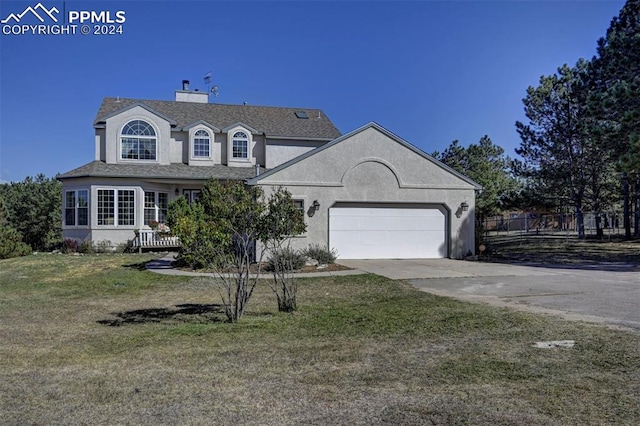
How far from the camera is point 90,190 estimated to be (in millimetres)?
22062

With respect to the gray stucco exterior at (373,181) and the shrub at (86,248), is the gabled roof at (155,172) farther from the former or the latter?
the gray stucco exterior at (373,181)

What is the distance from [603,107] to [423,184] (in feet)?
22.5

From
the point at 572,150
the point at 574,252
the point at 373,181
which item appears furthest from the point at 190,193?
the point at 572,150

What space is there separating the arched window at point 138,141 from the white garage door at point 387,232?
35.2 ft

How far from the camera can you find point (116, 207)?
22.4 meters

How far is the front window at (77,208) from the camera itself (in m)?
22.4

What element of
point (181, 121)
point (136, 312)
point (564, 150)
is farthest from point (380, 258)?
point (564, 150)

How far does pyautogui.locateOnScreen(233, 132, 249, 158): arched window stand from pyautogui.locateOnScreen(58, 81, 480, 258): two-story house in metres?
0.05

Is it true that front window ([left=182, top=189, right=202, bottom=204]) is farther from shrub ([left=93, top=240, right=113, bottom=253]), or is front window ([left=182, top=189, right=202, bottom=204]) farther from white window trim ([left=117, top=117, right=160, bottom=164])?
shrub ([left=93, top=240, right=113, bottom=253])

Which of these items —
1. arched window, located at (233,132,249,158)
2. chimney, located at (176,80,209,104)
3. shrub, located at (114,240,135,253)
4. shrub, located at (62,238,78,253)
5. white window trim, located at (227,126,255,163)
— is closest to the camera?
shrub, located at (62,238,78,253)

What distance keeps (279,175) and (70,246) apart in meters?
10.9

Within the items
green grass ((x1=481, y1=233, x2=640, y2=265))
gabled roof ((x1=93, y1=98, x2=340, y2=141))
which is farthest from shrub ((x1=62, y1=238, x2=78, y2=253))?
green grass ((x1=481, y1=233, x2=640, y2=265))

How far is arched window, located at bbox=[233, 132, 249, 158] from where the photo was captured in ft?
83.5

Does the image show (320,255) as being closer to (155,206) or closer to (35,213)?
(155,206)
